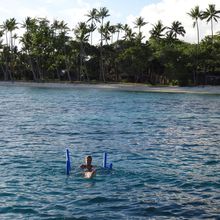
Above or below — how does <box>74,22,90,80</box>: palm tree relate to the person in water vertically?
above

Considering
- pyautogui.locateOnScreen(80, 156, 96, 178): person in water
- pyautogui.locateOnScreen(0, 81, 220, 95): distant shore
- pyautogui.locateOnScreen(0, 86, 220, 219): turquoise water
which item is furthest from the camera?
pyautogui.locateOnScreen(0, 81, 220, 95): distant shore

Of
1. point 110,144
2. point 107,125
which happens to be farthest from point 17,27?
point 110,144

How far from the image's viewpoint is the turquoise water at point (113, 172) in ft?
49.0

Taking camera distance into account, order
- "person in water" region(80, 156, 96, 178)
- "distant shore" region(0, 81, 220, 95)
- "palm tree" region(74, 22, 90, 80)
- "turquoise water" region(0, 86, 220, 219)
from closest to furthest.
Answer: "turquoise water" region(0, 86, 220, 219) → "person in water" region(80, 156, 96, 178) → "distant shore" region(0, 81, 220, 95) → "palm tree" region(74, 22, 90, 80)

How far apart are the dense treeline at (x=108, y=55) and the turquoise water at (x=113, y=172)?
231 feet

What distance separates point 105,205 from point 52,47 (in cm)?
11349

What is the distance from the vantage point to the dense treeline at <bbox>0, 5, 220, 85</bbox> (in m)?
107

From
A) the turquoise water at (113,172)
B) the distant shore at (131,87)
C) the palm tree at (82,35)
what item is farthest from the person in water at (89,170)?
the palm tree at (82,35)

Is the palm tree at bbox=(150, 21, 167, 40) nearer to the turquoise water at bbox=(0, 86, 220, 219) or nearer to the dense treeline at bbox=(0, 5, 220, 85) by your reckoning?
the dense treeline at bbox=(0, 5, 220, 85)

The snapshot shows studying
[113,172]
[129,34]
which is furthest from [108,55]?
[113,172]

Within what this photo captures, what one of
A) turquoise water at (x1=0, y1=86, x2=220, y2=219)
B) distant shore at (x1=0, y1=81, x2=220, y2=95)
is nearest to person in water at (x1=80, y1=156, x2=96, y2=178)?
turquoise water at (x1=0, y1=86, x2=220, y2=219)

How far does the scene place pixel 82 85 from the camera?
114 m

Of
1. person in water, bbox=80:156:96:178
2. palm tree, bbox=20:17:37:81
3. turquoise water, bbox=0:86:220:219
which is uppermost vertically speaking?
palm tree, bbox=20:17:37:81

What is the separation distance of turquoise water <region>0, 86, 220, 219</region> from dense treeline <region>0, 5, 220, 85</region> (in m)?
70.5
